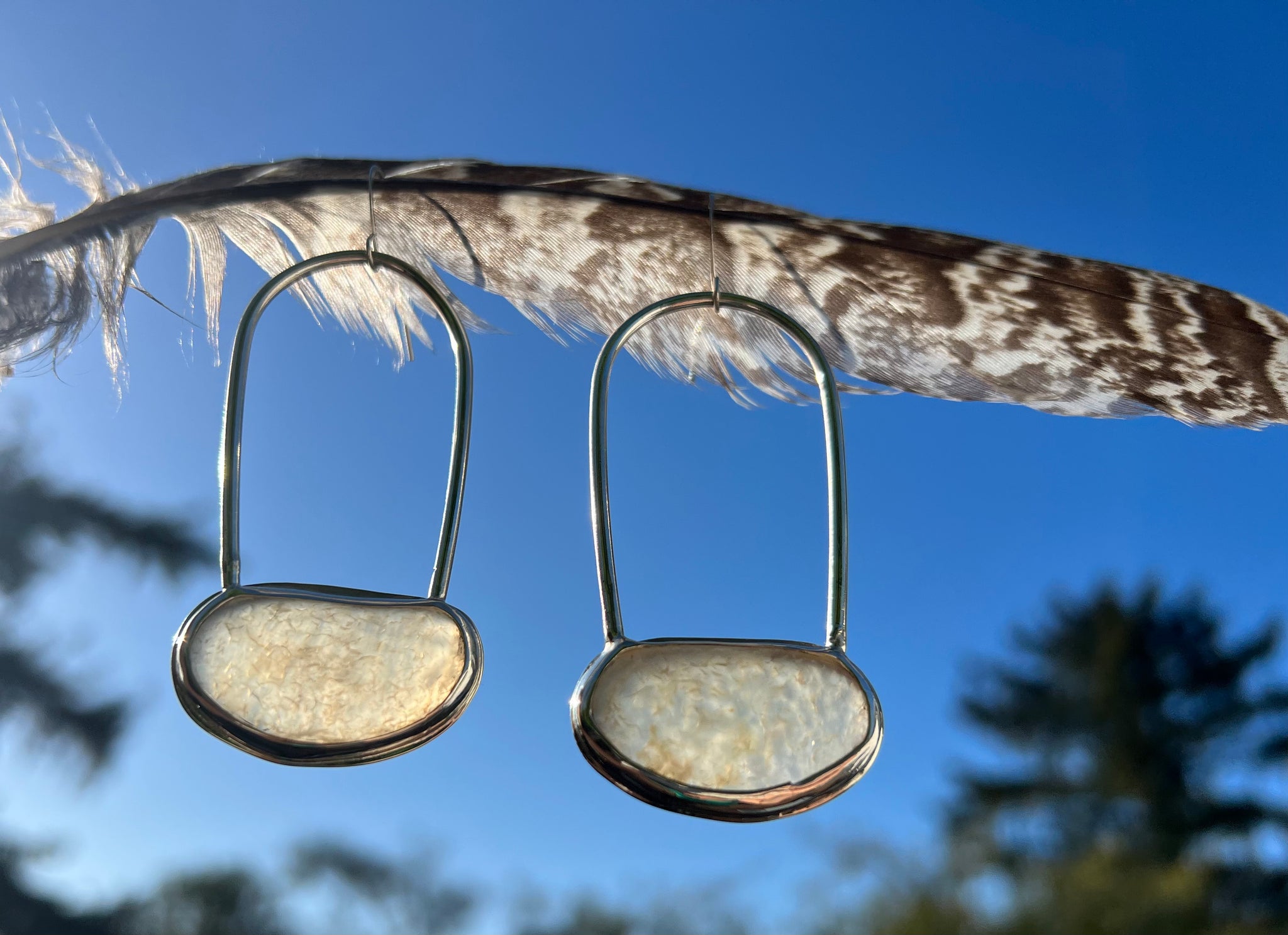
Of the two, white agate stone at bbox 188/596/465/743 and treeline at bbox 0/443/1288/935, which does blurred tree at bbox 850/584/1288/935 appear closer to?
treeline at bbox 0/443/1288/935

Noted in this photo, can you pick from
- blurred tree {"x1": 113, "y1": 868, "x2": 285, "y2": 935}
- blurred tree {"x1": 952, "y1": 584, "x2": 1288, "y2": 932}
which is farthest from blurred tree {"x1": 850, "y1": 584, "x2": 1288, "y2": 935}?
blurred tree {"x1": 113, "y1": 868, "x2": 285, "y2": 935}

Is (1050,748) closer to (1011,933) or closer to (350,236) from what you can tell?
(1011,933)

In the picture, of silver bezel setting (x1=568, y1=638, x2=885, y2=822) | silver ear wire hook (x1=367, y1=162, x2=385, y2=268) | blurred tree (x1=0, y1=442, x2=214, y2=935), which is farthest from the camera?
blurred tree (x1=0, y1=442, x2=214, y2=935)

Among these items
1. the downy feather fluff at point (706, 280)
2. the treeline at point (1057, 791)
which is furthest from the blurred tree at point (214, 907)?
the downy feather fluff at point (706, 280)

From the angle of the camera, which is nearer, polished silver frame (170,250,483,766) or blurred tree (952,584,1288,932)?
polished silver frame (170,250,483,766)

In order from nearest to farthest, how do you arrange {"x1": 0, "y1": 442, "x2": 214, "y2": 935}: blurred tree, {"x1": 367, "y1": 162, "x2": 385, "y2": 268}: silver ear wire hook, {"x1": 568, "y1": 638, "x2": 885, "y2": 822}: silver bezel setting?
{"x1": 568, "y1": 638, "x2": 885, "y2": 822}: silver bezel setting
{"x1": 367, "y1": 162, "x2": 385, "y2": 268}: silver ear wire hook
{"x1": 0, "y1": 442, "x2": 214, "y2": 935}: blurred tree

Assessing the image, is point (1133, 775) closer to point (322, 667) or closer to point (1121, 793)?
point (1121, 793)

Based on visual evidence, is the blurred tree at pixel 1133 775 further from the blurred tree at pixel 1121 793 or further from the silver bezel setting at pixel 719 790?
the silver bezel setting at pixel 719 790

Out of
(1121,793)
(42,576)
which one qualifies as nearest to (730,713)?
(42,576)
